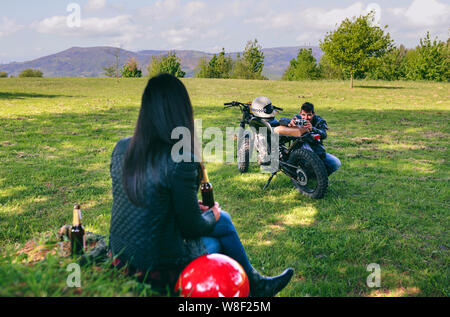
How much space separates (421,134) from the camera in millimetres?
11570

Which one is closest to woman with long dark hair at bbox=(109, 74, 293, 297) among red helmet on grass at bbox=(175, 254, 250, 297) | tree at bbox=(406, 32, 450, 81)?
red helmet on grass at bbox=(175, 254, 250, 297)

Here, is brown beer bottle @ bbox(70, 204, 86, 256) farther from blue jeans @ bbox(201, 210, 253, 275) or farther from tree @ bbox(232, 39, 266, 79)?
tree @ bbox(232, 39, 266, 79)

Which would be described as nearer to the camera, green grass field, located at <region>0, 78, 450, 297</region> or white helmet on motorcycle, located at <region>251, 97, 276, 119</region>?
green grass field, located at <region>0, 78, 450, 297</region>

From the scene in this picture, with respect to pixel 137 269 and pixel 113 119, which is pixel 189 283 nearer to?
pixel 137 269

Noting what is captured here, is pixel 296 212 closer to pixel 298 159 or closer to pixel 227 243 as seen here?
pixel 298 159

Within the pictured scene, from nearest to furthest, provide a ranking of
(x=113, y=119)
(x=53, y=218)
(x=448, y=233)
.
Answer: (x=448, y=233) < (x=53, y=218) < (x=113, y=119)

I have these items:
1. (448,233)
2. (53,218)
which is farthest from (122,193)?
(448,233)

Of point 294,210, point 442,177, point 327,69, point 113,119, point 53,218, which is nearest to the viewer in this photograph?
point 53,218

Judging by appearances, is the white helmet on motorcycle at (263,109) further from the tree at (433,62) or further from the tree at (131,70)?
the tree at (131,70)

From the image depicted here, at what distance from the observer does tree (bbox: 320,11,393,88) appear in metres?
27.9

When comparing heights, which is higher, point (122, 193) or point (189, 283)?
point (122, 193)

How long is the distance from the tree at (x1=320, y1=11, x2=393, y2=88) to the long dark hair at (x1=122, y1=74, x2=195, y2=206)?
28.6m

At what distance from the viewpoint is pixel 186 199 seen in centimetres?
211

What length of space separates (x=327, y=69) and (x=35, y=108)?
222 ft
